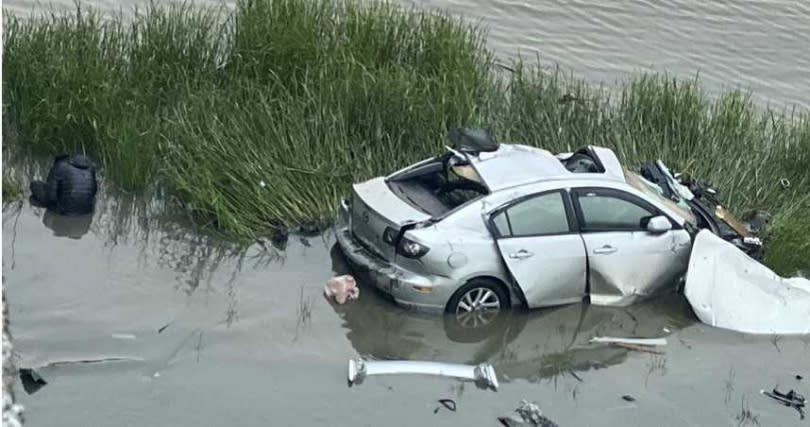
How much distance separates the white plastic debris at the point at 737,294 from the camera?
11188 millimetres

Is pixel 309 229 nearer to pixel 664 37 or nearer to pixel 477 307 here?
pixel 477 307

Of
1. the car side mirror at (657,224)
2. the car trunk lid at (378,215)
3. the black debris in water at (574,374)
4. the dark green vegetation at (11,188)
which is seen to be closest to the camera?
the black debris in water at (574,374)

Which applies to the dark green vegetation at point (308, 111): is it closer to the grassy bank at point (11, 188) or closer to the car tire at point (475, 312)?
the grassy bank at point (11, 188)

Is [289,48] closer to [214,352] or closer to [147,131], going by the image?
[147,131]

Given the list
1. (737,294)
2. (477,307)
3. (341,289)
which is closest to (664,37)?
(737,294)

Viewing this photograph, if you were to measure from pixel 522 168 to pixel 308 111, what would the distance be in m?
3.37

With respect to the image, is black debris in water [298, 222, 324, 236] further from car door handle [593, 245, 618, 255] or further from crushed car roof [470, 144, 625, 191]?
car door handle [593, 245, 618, 255]

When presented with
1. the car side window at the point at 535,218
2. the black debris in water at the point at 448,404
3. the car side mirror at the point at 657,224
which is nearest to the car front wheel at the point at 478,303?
the car side window at the point at 535,218

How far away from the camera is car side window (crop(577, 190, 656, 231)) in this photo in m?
11.0

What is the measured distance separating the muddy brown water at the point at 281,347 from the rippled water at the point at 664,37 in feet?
26.1

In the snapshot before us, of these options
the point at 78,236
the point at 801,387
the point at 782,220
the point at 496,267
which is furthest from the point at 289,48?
the point at 801,387

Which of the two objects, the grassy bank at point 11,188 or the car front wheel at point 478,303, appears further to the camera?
the grassy bank at point 11,188

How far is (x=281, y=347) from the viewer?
32.9 feet

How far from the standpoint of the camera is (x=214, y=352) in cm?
978
